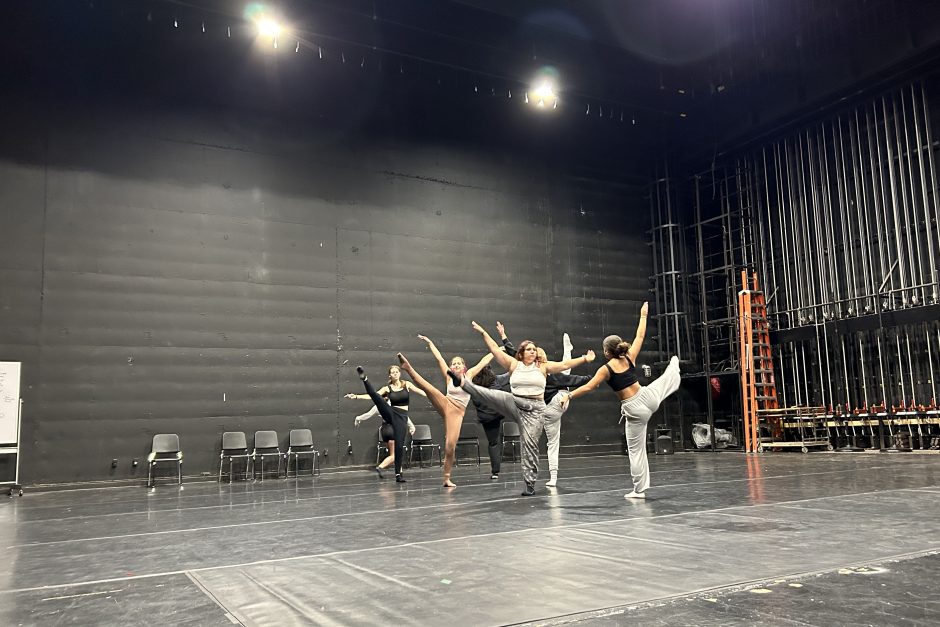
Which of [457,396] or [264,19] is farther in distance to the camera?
[264,19]

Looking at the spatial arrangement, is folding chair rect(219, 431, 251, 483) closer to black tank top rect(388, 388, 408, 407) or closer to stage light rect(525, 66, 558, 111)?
black tank top rect(388, 388, 408, 407)

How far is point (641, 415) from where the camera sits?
6.46m

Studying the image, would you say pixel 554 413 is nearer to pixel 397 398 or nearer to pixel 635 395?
pixel 635 395

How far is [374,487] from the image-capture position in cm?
890

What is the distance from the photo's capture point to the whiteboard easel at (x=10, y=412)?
9680 millimetres

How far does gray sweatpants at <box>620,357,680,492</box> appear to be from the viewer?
21.2ft

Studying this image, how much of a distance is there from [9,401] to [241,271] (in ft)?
12.7

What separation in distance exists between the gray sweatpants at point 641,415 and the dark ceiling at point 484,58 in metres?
8.13

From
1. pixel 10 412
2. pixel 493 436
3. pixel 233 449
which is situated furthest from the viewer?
pixel 233 449

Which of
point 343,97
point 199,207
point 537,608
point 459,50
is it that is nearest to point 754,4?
point 459,50

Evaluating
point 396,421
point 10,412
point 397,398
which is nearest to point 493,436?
point 396,421

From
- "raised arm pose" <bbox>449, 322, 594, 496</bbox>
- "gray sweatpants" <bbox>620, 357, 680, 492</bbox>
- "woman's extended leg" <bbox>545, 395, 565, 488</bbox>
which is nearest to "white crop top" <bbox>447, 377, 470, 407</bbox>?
"woman's extended leg" <bbox>545, 395, 565, 488</bbox>

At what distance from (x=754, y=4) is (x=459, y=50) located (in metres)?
5.33


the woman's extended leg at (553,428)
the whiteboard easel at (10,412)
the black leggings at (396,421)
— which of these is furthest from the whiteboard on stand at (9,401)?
the woman's extended leg at (553,428)
